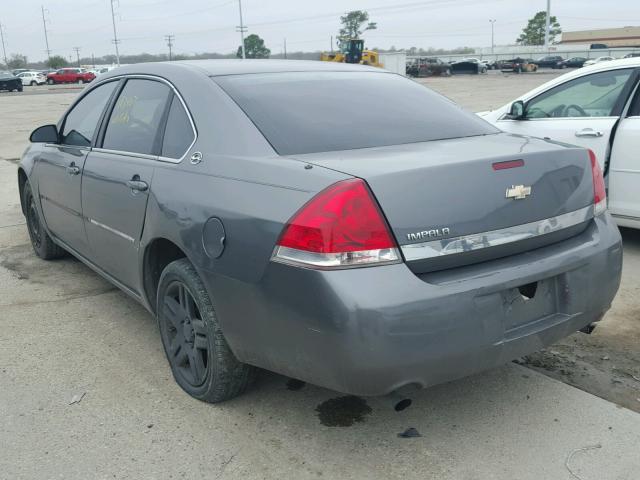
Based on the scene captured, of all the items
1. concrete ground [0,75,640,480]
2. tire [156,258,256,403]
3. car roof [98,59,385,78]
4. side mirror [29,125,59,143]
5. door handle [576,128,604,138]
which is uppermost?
car roof [98,59,385,78]

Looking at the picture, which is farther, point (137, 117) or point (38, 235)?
point (38, 235)

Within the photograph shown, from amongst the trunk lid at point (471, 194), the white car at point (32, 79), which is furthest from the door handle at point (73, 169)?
the white car at point (32, 79)

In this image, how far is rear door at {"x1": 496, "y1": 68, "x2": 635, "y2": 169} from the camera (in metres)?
5.29

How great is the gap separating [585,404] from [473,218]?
120cm

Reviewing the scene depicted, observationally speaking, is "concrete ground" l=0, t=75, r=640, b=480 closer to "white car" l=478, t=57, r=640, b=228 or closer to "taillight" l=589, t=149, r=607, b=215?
"taillight" l=589, t=149, r=607, b=215

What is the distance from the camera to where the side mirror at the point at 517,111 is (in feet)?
18.9

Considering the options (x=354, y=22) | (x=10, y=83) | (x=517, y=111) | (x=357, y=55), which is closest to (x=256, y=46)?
(x=354, y=22)

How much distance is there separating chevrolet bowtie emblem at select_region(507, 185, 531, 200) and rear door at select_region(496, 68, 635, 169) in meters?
3.02

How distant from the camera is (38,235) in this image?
5.55 meters

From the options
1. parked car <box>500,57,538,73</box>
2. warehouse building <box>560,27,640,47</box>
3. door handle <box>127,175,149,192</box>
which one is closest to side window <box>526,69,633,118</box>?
door handle <box>127,175,149,192</box>

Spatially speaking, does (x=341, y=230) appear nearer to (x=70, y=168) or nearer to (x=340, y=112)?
(x=340, y=112)

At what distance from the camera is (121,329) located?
13.4ft

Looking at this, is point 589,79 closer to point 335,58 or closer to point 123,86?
point 123,86

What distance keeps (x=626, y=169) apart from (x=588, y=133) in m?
0.43
